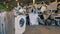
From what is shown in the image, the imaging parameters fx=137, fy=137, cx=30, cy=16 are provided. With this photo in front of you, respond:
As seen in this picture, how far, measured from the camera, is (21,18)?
4070 mm

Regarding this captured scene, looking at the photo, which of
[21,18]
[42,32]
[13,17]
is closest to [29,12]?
[42,32]

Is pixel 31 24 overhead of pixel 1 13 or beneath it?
beneath

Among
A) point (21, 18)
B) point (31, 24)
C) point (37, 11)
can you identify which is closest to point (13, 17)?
point (21, 18)

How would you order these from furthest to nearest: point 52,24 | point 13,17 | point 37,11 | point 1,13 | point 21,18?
point 37,11 → point 52,24 → point 21,18 → point 13,17 → point 1,13

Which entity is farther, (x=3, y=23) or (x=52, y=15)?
(x=52, y=15)

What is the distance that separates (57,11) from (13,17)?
388cm

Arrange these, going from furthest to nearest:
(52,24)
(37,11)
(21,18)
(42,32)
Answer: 1. (37,11)
2. (52,24)
3. (42,32)
4. (21,18)

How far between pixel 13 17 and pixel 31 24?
10.5 ft

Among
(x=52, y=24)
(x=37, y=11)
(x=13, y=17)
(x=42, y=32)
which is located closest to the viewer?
(x=13, y=17)

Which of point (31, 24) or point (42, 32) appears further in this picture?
point (31, 24)

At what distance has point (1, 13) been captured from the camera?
3197 mm

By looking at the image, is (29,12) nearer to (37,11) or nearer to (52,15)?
(37,11)

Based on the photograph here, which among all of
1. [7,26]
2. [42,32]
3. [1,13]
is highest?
[1,13]

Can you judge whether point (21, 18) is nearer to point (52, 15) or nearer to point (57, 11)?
point (52, 15)
